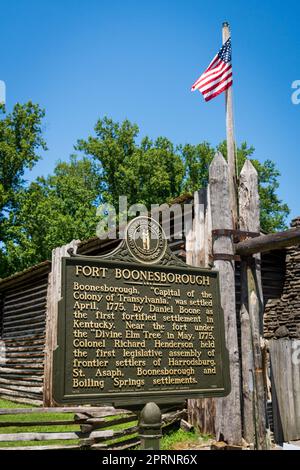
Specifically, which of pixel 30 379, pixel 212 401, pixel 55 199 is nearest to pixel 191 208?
pixel 212 401

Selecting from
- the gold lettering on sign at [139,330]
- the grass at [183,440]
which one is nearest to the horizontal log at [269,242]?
the gold lettering on sign at [139,330]

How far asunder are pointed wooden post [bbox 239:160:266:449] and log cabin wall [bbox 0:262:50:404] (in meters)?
6.65

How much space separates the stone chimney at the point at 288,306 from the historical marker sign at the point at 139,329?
25.6 ft

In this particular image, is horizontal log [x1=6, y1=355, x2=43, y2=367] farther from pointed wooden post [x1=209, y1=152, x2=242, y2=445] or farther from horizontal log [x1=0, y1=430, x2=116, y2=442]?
pointed wooden post [x1=209, y1=152, x2=242, y2=445]

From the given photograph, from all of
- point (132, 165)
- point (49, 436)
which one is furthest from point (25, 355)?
point (132, 165)

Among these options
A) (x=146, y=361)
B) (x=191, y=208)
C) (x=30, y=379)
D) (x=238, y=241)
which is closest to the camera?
(x=146, y=361)

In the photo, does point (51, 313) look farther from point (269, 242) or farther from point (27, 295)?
point (269, 242)

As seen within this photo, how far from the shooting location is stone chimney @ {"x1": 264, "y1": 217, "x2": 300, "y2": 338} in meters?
12.8

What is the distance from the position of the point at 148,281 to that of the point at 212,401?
3689 millimetres

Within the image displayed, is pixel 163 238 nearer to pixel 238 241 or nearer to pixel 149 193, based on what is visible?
pixel 238 241

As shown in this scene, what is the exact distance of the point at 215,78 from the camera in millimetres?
10133

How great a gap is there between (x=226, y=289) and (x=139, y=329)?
3.15 meters
